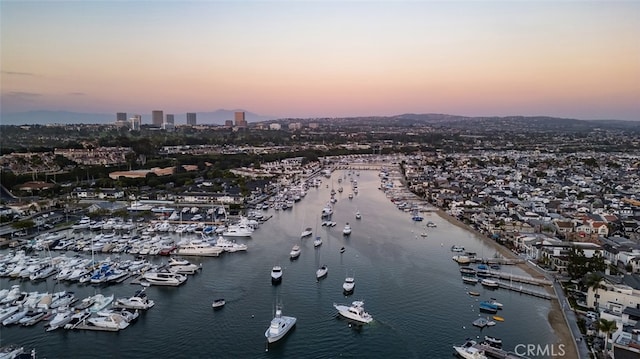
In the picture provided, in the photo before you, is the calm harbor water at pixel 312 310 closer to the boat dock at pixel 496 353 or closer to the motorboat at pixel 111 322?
the motorboat at pixel 111 322

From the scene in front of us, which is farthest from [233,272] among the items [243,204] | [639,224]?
[639,224]

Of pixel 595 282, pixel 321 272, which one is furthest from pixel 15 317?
pixel 595 282

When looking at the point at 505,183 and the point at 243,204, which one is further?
the point at 505,183

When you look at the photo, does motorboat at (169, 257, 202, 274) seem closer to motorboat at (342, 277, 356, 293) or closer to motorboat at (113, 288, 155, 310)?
motorboat at (113, 288, 155, 310)

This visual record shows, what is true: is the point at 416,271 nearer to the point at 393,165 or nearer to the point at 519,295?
the point at 519,295

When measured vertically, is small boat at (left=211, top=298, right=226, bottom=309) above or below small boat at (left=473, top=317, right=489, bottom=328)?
above

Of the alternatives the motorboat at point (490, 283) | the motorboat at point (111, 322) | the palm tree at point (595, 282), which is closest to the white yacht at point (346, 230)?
the motorboat at point (490, 283)

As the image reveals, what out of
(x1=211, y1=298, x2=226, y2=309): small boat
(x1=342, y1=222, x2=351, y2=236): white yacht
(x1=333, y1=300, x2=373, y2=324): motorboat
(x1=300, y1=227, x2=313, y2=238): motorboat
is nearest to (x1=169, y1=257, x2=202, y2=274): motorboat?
(x1=211, y1=298, x2=226, y2=309): small boat
